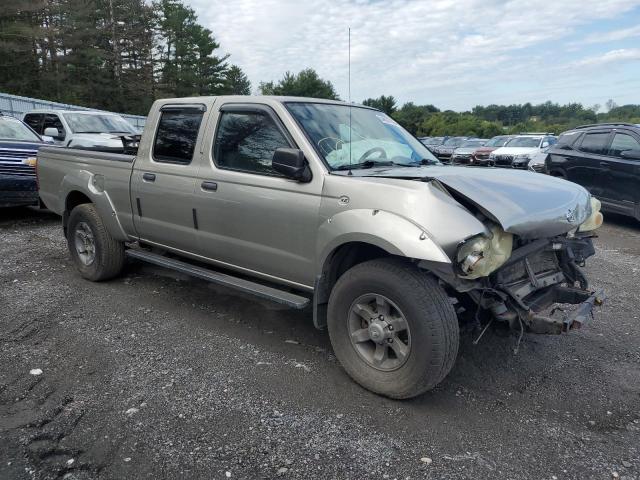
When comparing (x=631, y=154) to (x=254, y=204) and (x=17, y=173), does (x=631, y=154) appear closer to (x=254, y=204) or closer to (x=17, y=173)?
(x=254, y=204)

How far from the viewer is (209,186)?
415 centimetres

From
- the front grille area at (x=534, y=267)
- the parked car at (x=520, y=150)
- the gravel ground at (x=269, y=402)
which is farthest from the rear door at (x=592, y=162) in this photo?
the front grille area at (x=534, y=267)

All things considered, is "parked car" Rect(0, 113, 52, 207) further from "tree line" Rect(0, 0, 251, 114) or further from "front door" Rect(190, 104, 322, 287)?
"tree line" Rect(0, 0, 251, 114)

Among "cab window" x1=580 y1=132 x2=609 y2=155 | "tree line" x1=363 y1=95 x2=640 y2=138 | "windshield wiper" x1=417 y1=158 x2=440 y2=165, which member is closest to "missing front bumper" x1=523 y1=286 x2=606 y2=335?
"windshield wiper" x1=417 y1=158 x2=440 y2=165

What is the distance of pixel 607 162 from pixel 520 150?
908cm

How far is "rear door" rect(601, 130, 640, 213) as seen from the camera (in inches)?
337

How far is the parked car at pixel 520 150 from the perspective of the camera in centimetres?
1631

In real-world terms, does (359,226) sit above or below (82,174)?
below

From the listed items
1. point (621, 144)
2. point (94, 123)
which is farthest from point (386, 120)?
point (94, 123)

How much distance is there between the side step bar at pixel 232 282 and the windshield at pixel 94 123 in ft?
25.9

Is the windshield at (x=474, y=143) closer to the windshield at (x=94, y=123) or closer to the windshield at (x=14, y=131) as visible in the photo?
the windshield at (x=94, y=123)

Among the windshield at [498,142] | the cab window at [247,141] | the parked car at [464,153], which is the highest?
the cab window at [247,141]

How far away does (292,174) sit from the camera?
3457 millimetres

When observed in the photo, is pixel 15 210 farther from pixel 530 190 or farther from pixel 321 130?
pixel 530 190
